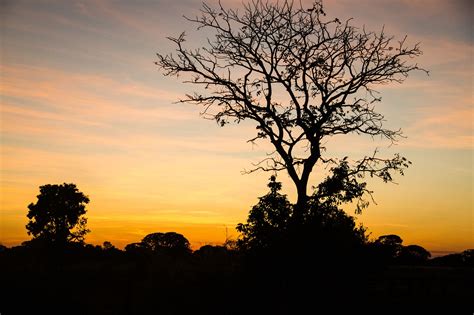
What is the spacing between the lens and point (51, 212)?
6141 cm

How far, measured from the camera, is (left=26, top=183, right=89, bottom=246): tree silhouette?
6097 centimetres

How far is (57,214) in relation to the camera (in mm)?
60969

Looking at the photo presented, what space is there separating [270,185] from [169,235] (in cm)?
5073

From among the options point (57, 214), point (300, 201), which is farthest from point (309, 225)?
point (57, 214)

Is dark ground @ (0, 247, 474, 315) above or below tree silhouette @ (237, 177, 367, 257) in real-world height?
below

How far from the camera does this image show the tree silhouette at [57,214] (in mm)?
60969

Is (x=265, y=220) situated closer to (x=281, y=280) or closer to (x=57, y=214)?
(x=281, y=280)

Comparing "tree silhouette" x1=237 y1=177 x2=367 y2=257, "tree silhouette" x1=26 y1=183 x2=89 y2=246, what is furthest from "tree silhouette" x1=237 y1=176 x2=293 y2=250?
"tree silhouette" x1=26 y1=183 x2=89 y2=246

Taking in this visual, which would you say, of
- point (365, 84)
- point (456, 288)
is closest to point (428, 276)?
point (456, 288)

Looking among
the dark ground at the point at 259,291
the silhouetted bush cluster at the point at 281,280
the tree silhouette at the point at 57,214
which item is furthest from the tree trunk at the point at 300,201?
the tree silhouette at the point at 57,214

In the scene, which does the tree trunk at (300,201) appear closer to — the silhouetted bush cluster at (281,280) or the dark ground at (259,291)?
the silhouetted bush cluster at (281,280)

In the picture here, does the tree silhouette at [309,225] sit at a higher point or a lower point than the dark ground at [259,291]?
higher

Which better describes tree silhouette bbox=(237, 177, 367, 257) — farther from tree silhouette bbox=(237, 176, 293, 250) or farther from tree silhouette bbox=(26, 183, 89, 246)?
tree silhouette bbox=(26, 183, 89, 246)

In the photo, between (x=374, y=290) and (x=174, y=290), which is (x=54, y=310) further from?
(x=374, y=290)
